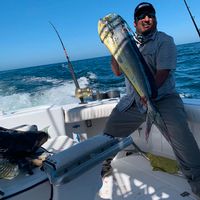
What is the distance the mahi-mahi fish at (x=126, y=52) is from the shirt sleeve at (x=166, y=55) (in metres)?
0.26

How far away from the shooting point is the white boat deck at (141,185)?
8.20 feet

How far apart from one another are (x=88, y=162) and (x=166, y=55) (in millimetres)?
1265

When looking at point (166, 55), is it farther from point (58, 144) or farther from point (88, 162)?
point (88, 162)

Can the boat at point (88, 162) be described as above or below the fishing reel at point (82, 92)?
below

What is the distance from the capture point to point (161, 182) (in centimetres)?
270

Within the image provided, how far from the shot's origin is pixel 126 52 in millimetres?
1961

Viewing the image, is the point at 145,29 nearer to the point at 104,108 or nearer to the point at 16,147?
the point at 104,108

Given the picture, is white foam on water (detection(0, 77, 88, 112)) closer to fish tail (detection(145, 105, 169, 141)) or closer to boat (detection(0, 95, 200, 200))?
boat (detection(0, 95, 200, 200))

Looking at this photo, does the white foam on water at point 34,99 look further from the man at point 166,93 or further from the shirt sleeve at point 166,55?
the shirt sleeve at point 166,55

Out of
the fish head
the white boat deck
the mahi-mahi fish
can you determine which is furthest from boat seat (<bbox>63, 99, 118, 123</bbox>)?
the fish head

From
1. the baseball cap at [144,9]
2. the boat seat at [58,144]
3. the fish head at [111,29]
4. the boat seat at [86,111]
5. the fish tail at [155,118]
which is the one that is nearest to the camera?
the fish head at [111,29]

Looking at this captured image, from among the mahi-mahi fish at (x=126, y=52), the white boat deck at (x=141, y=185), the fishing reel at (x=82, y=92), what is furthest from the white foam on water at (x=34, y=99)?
the mahi-mahi fish at (x=126, y=52)

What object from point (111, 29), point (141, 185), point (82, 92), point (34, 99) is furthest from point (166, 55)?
point (34, 99)

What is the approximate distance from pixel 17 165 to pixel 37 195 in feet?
0.63
